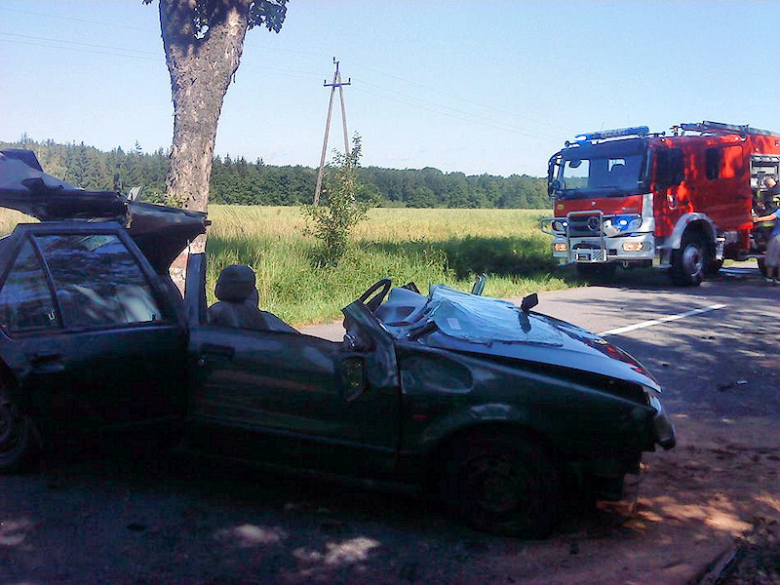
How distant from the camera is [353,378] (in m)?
4.12

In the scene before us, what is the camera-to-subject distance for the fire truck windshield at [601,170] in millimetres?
15734

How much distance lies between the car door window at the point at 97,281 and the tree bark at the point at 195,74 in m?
7.20

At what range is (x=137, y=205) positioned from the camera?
17.4ft

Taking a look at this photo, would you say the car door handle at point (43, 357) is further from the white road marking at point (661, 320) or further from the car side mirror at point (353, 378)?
the white road marking at point (661, 320)

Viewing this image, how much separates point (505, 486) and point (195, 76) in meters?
9.36

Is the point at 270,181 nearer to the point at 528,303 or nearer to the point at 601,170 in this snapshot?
the point at 601,170

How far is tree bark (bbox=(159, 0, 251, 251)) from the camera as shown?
38.3 ft

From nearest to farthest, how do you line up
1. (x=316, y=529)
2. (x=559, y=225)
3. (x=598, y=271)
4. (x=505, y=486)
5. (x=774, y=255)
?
(x=505, y=486)
(x=316, y=529)
(x=774, y=255)
(x=559, y=225)
(x=598, y=271)

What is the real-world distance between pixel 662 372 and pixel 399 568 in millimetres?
5223

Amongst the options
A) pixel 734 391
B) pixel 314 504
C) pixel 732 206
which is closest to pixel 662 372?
pixel 734 391

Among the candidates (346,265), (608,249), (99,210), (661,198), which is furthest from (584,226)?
(99,210)

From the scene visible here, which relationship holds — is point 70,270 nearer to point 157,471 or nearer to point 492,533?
point 157,471

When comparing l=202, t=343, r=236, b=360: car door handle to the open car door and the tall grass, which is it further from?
the tall grass

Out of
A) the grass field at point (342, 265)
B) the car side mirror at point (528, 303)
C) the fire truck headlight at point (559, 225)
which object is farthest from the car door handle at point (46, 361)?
the fire truck headlight at point (559, 225)
